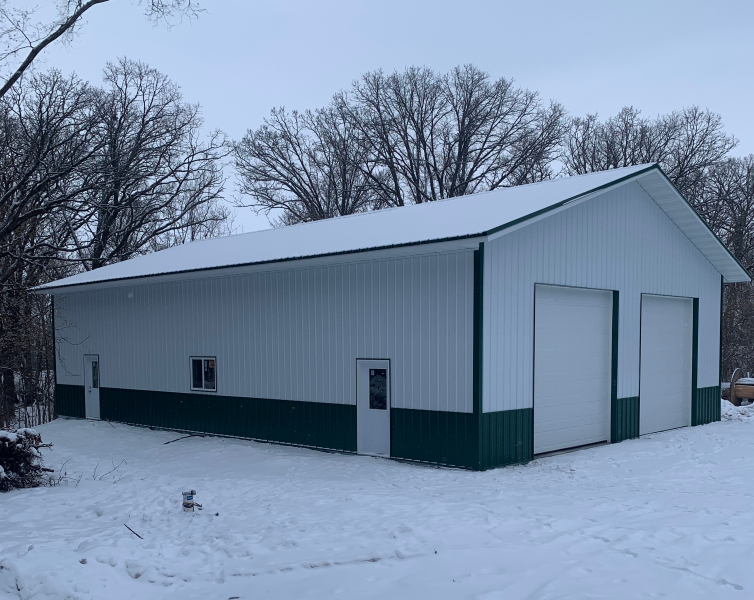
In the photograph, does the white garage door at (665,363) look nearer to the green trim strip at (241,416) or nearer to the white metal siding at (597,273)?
the white metal siding at (597,273)

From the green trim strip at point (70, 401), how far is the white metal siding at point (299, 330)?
361 mm

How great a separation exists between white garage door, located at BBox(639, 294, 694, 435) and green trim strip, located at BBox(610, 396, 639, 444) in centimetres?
44

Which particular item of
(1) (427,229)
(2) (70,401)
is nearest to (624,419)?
(1) (427,229)

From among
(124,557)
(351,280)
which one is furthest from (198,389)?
(124,557)

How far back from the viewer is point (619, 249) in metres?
13.8

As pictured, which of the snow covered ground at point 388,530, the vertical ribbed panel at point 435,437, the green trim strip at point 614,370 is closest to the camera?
the snow covered ground at point 388,530

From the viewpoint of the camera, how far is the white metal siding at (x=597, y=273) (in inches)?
433

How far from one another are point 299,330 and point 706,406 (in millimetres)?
10387

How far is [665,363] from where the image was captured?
50.9 feet

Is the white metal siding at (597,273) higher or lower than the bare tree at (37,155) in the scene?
lower

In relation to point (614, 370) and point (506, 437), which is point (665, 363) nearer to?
point (614, 370)

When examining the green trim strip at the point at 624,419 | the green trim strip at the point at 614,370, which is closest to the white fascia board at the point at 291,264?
the green trim strip at the point at 614,370

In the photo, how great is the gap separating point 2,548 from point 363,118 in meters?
30.4

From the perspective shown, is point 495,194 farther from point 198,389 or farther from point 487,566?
point 487,566
